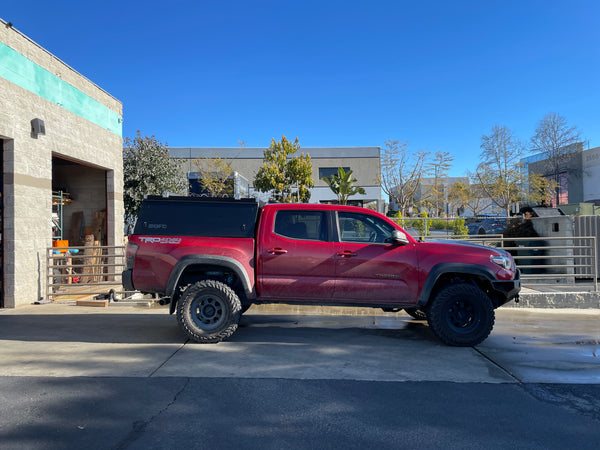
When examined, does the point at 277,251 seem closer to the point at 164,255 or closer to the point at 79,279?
the point at 164,255

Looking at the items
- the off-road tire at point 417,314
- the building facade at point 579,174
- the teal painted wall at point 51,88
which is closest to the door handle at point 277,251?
the off-road tire at point 417,314

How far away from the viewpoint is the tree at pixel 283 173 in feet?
124

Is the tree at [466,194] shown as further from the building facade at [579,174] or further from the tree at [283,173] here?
the tree at [283,173]

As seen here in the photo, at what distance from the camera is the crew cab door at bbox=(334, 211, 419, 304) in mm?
6059

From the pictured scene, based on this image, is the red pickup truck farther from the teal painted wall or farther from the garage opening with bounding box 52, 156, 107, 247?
the garage opening with bounding box 52, 156, 107, 247

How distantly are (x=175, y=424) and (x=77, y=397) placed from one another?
1.23 metres

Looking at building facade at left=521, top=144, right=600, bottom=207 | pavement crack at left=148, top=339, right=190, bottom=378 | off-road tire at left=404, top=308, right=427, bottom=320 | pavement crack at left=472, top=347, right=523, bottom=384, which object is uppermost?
building facade at left=521, top=144, right=600, bottom=207

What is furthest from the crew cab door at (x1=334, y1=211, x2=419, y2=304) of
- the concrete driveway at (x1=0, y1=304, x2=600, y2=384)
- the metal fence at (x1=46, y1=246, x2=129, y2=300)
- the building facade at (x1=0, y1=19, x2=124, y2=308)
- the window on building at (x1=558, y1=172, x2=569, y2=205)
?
the window on building at (x1=558, y1=172, x2=569, y2=205)

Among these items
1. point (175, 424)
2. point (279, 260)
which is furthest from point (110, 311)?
point (175, 424)

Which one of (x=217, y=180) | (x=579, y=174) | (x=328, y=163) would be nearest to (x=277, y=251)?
(x=217, y=180)

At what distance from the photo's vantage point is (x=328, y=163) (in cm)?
4825

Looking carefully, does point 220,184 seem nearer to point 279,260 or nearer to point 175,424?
point 279,260

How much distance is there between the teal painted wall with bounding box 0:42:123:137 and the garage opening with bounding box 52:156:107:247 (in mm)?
1696

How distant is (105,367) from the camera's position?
508 cm
